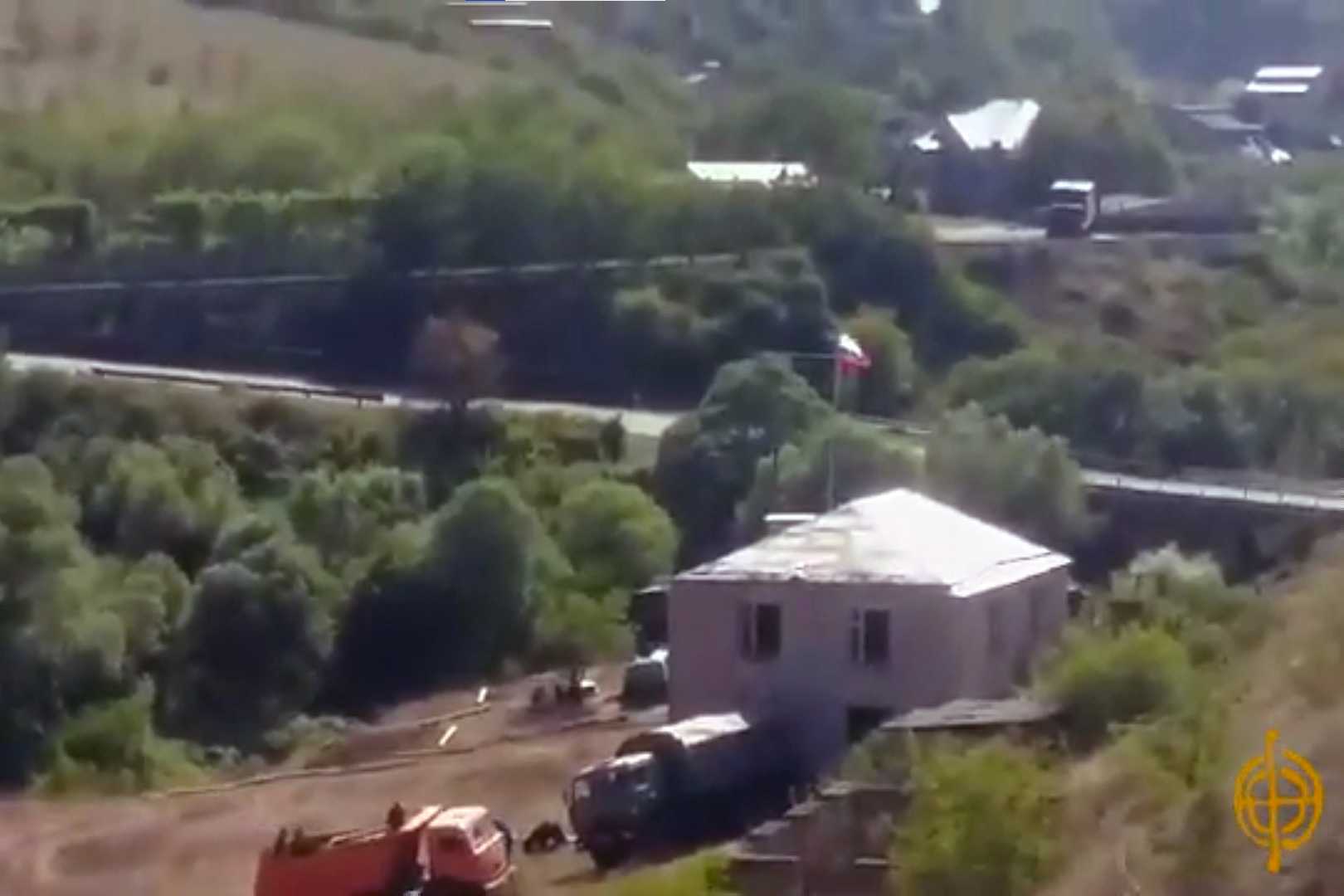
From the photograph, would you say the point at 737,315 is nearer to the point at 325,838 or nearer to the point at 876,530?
the point at 876,530

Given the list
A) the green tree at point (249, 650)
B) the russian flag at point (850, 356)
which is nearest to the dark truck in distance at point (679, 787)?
the green tree at point (249, 650)

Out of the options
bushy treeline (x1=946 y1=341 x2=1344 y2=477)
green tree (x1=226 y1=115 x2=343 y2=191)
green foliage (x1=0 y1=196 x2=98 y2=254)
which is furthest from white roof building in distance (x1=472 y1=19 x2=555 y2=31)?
bushy treeline (x1=946 y1=341 x2=1344 y2=477)

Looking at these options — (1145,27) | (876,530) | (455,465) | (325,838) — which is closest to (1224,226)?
(455,465)

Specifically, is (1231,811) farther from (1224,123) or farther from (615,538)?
(1224,123)

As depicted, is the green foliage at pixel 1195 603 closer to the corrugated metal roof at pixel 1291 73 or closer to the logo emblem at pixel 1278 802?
the logo emblem at pixel 1278 802

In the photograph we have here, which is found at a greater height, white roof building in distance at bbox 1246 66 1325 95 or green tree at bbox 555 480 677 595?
white roof building in distance at bbox 1246 66 1325 95

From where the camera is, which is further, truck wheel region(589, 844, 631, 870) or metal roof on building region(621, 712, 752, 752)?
metal roof on building region(621, 712, 752, 752)

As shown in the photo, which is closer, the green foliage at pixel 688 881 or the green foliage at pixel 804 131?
the green foliage at pixel 688 881

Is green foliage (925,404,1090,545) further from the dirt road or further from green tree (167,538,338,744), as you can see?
the dirt road
